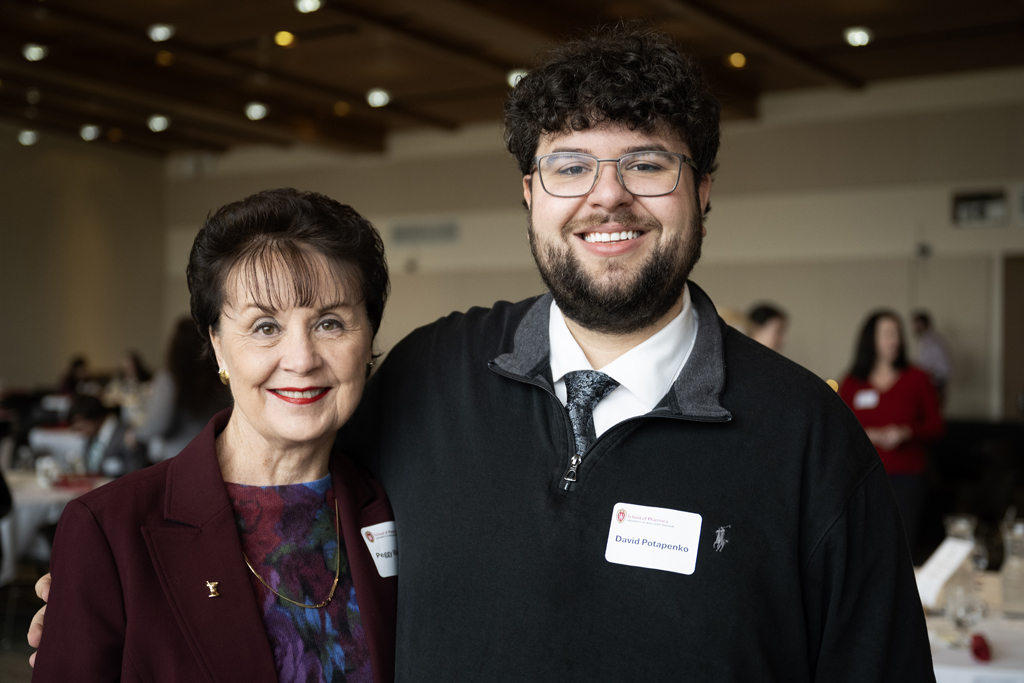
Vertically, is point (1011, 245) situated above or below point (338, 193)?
below

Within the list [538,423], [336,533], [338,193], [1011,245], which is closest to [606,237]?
[538,423]

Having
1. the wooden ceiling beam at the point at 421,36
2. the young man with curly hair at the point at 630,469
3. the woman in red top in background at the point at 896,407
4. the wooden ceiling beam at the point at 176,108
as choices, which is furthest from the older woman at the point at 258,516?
the wooden ceiling beam at the point at 176,108

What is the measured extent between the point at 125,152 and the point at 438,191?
6025 millimetres

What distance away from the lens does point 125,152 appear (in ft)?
52.5

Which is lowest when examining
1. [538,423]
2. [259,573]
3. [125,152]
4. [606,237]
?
[259,573]

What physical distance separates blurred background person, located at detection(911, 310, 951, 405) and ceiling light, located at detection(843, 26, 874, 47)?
11.0 feet

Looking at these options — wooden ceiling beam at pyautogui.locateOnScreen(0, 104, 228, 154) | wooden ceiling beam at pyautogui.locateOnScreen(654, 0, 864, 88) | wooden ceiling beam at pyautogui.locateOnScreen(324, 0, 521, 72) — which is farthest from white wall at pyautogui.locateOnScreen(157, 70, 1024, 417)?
wooden ceiling beam at pyautogui.locateOnScreen(0, 104, 228, 154)

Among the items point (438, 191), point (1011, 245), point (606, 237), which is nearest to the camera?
point (606, 237)

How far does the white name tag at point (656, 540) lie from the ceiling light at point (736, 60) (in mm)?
9290

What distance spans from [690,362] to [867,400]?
4.78 metres

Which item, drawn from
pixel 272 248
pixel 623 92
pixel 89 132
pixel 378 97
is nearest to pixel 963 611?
pixel 623 92

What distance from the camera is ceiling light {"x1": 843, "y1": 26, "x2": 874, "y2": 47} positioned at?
8.84 meters

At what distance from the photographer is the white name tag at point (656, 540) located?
1.38 meters

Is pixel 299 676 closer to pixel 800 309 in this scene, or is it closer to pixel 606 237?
pixel 606 237
